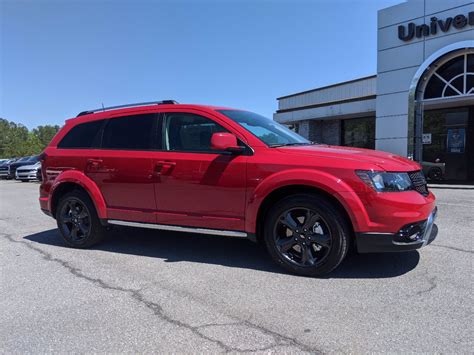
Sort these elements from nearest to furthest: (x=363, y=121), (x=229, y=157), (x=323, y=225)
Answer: (x=323, y=225)
(x=229, y=157)
(x=363, y=121)

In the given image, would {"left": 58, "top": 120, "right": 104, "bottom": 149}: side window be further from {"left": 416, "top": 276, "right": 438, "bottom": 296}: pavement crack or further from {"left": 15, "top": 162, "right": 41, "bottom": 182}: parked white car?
{"left": 15, "top": 162, "right": 41, "bottom": 182}: parked white car

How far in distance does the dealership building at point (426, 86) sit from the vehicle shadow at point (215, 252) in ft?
47.1

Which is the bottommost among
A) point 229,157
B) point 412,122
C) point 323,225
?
point 323,225

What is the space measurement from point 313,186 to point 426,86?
15.9 meters

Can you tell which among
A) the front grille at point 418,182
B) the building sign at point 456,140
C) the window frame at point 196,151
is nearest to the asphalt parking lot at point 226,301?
the front grille at point 418,182

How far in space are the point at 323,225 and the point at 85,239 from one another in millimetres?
3358

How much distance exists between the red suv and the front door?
0.01m

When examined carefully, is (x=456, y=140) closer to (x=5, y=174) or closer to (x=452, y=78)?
(x=452, y=78)

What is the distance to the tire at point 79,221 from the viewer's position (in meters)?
5.55

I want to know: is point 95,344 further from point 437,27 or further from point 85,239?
point 437,27

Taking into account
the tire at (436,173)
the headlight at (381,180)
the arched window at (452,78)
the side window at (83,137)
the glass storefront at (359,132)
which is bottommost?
the tire at (436,173)

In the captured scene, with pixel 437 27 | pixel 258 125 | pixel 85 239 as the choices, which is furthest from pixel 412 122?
A: pixel 85 239

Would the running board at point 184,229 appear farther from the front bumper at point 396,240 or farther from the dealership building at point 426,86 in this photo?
the dealership building at point 426,86

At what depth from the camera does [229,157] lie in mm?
4500
